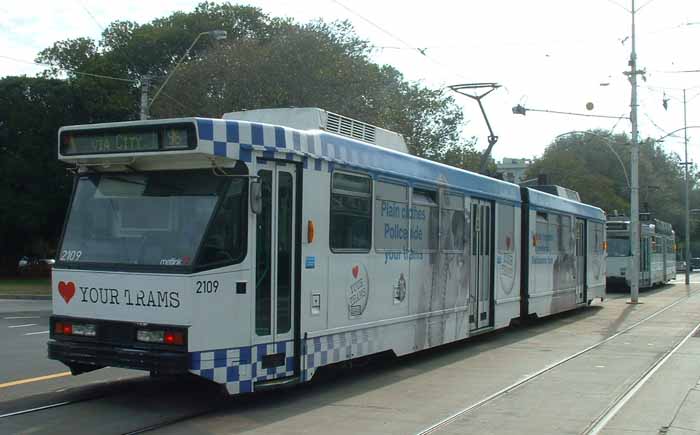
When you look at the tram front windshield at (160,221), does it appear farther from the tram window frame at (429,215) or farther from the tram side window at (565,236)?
the tram side window at (565,236)

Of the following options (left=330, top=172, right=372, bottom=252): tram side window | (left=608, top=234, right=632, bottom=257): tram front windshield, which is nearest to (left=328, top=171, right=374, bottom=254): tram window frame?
(left=330, top=172, right=372, bottom=252): tram side window

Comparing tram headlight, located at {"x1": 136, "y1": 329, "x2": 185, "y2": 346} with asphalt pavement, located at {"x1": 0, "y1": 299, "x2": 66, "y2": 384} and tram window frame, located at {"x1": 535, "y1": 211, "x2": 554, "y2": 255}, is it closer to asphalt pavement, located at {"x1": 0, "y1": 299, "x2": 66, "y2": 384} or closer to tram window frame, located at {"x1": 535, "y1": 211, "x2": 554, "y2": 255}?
asphalt pavement, located at {"x1": 0, "y1": 299, "x2": 66, "y2": 384}

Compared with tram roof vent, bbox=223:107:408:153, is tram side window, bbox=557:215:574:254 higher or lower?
lower

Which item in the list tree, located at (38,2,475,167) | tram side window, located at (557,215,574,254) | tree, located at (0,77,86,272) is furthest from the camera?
tree, located at (0,77,86,272)

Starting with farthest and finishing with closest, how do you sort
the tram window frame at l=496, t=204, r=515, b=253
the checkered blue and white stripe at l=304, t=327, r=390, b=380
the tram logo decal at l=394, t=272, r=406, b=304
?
the tram window frame at l=496, t=204, r=515, b=253
the tram logo decal at l=394, t=272, r=406, b=304
the checkered blue and white stripe at l=304, t=327, r=390, b=380

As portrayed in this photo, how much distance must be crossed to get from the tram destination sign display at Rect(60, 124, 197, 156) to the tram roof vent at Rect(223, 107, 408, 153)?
2.26m

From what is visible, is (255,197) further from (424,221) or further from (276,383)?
(424,221)

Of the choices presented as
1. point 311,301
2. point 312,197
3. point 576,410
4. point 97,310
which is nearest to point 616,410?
point 576,410

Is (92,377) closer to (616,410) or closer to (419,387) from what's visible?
(419,387)

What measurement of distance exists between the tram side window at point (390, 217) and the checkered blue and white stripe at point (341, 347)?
1197mm

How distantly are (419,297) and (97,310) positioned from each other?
510cm

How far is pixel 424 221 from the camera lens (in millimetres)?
11875

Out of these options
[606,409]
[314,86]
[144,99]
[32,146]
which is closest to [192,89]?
[314,86]

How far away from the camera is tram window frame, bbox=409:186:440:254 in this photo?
1149 centimetres
